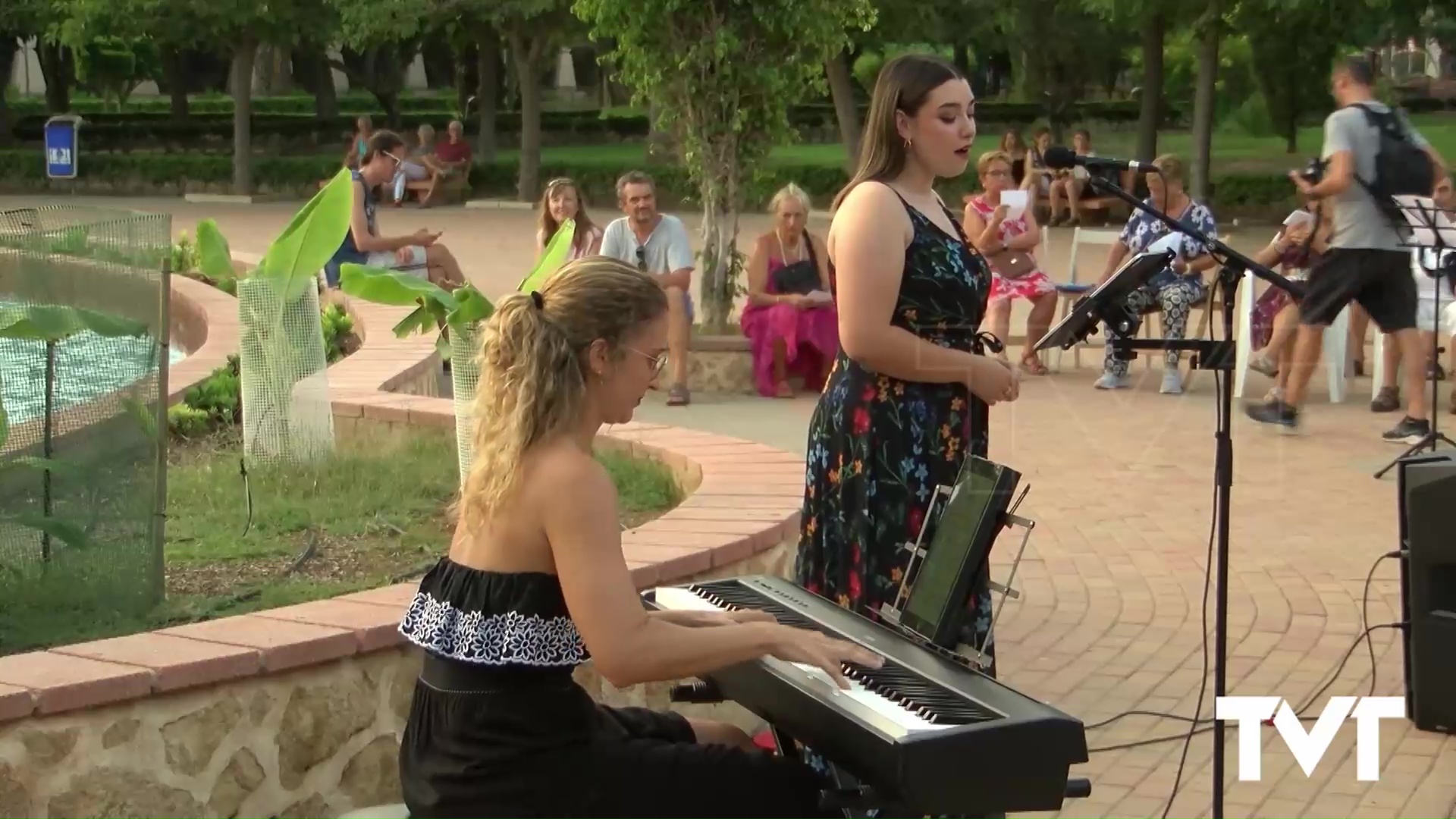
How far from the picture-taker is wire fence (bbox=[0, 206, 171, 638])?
4.61 metres

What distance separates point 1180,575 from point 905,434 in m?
3.26

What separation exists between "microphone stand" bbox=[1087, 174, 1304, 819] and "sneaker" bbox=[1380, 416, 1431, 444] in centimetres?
563

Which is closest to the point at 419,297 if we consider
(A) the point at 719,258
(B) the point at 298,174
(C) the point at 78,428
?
(C) the point at 78,428

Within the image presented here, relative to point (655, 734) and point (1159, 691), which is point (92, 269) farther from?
point (1159, 691)

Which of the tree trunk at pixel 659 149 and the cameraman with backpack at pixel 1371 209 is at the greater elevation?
the tree trunk at pixel 659 149

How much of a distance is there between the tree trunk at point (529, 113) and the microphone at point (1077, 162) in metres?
25.3

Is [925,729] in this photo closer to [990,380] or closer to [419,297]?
[990,380]

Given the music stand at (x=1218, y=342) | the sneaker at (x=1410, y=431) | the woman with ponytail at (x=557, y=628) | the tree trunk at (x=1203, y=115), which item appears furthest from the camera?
the tree trunk at (x=1203, y=115)

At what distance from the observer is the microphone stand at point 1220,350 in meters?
3.97

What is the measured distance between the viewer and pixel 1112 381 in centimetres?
817

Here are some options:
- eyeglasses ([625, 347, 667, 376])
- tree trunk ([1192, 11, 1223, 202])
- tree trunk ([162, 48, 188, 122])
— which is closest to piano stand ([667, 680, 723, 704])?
eyeglasses ([625, 347, 667, 376])

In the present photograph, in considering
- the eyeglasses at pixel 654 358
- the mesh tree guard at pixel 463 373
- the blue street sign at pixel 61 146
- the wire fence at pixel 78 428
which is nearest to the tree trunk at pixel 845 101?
the blue street sign at pixel 61 146

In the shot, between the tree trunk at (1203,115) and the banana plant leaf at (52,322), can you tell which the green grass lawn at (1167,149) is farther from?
the banana plant leaf at (52,322)

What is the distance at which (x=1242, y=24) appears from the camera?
23.1 meters
